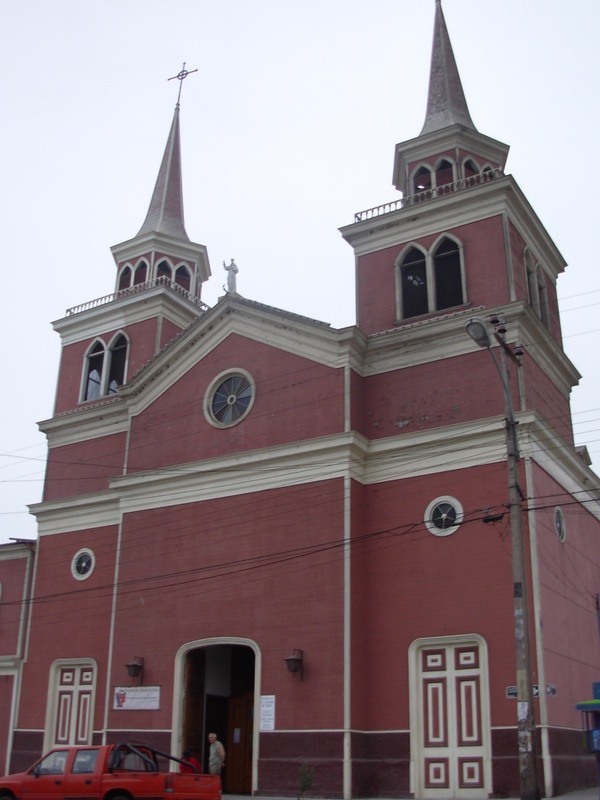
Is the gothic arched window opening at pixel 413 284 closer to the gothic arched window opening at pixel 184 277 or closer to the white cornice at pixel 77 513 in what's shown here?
the white cornice at pixel 77 513

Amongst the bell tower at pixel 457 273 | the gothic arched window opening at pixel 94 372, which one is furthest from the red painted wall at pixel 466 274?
the gothic arched window opening at pixel 94 372

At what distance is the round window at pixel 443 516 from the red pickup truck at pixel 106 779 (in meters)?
7.80

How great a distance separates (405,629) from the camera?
21000 millimetres

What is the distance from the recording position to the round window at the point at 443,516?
69.6 feet

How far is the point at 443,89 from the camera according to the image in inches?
1193

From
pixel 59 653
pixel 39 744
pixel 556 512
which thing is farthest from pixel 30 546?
pixel 556 512

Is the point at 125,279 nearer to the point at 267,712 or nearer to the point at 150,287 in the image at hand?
the point at 150,287

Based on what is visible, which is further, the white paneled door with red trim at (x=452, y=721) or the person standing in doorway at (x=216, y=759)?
the person standing in doorway at (x=216, y=759)

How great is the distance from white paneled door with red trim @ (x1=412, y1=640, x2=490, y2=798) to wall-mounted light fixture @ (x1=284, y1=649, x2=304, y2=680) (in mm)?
2680

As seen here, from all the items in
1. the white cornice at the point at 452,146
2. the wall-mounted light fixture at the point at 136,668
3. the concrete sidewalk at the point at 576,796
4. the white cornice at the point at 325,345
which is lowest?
the concrete sidewalk at the point at 576,796

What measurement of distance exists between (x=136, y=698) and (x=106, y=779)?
8.00 metres

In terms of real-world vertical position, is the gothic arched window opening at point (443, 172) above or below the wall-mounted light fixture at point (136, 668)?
above

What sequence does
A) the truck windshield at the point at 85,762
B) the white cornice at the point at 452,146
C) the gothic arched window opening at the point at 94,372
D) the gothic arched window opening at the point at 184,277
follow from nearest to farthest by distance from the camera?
1. the truck windshield at the point at 85,762
2. the white cornice at the point at 452,146
3. the gothic arched window opening at the point at 94,372
4. the gothic arched window opening at the point at 184,277

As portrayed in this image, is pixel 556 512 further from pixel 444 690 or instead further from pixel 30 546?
pixel 30 546
